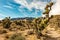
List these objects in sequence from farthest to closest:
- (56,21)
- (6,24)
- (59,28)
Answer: (6,24) < (56,21) < (59,28)

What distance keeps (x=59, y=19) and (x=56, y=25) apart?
1875mm

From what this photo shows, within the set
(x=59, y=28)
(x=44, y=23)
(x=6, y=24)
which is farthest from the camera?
(x=6, y=24)

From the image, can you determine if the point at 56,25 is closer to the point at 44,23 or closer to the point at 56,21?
the point at 56,21

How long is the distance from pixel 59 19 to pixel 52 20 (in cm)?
183

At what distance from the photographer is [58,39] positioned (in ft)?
62.8

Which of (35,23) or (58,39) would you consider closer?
(58,39)

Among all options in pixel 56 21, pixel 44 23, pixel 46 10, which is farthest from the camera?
pixel 56 21

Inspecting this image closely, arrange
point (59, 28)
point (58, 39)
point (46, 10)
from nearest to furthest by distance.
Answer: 1. point (58, 39)
2. point (46, 10)
3. point (59, 28)

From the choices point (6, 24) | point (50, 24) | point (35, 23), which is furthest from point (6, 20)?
point (35, 23)

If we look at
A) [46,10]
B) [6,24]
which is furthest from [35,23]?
[6,24]

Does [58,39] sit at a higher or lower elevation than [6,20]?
lower

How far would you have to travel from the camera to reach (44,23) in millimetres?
22969

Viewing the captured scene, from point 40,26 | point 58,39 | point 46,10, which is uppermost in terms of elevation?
point 46,10

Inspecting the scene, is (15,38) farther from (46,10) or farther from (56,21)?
(56,21)
